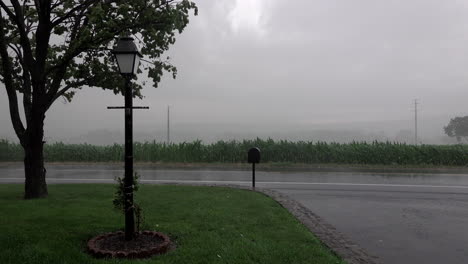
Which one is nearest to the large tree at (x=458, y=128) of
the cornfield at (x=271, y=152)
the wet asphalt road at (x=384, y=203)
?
the cornfield at (x=271, y=152)

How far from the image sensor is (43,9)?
29.9 feet

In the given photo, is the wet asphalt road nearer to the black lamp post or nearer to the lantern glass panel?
the black lamp post

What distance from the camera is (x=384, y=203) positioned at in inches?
381

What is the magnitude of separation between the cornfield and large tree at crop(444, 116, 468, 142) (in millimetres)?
52692

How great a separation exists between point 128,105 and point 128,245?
213cm

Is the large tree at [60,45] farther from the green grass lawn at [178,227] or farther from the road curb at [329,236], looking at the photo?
the road curb at [329,236]

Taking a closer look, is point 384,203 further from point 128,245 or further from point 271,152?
point 271,152

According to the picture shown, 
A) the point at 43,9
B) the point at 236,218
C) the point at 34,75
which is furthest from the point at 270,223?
the point at 43,9

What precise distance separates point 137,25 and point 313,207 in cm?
624

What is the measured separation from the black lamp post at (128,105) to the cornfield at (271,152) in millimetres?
16029

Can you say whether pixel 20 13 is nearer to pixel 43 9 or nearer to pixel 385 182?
pixel 43 9

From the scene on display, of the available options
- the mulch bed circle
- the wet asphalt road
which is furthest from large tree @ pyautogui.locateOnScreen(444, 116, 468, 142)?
the mulch bed circle

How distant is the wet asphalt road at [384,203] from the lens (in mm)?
6042

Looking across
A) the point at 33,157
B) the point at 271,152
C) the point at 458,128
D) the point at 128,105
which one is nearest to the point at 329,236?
the point at 128,105
